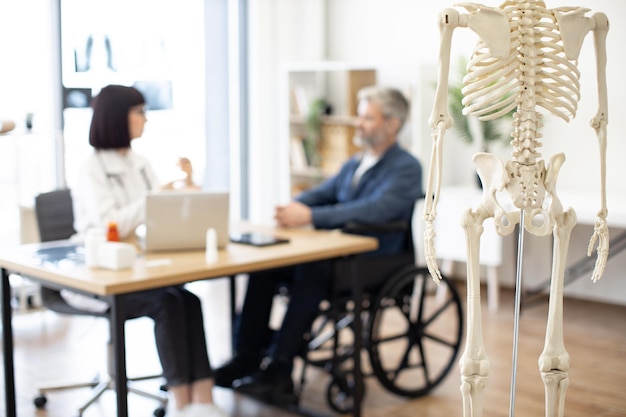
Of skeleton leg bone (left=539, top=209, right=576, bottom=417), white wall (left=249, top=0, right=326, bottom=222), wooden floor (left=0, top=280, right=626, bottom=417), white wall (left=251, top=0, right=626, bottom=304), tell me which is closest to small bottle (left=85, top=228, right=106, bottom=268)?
wooden floor (left=0, top=280, right=626, bottom=417)

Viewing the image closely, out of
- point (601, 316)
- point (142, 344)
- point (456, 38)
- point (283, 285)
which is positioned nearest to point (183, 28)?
point (456, 38)

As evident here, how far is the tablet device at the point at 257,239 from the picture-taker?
347 cm

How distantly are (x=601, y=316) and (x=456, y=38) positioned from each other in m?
2.03

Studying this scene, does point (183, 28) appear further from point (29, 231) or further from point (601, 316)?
point (601, 316)

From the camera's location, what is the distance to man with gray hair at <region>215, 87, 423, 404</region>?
3.63 m

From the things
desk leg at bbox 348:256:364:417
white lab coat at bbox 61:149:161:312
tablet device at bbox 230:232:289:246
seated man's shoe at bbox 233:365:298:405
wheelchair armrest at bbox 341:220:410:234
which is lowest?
seated man's shoe at bbox 233:365:298:405

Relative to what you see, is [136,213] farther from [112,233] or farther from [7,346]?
[7,346]

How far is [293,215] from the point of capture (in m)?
Answer: 3.82

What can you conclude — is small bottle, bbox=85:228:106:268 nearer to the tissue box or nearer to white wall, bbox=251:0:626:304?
the tissue box

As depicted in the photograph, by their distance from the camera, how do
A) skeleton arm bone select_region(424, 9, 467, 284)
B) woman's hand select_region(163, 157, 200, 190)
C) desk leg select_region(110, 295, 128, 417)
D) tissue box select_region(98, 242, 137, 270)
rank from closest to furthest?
skeleton arm bone select_region(424, 9, 467, 284) → desk leg select_region(110, 295, 128, 417) → tissue box select_region(98, 242, 137, 270) → woman's hand select_region(163, 157, 200, 190)

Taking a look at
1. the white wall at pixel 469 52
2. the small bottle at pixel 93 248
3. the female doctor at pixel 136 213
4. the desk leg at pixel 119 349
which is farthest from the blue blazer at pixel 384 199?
the white wall at pixel 469 52

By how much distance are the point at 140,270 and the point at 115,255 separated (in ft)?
0.31

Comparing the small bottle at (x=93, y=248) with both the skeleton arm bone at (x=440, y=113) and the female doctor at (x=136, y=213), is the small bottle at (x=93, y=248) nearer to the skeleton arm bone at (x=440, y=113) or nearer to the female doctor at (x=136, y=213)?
the female doctor at (x=136, y=213)

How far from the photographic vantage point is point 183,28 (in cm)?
627
